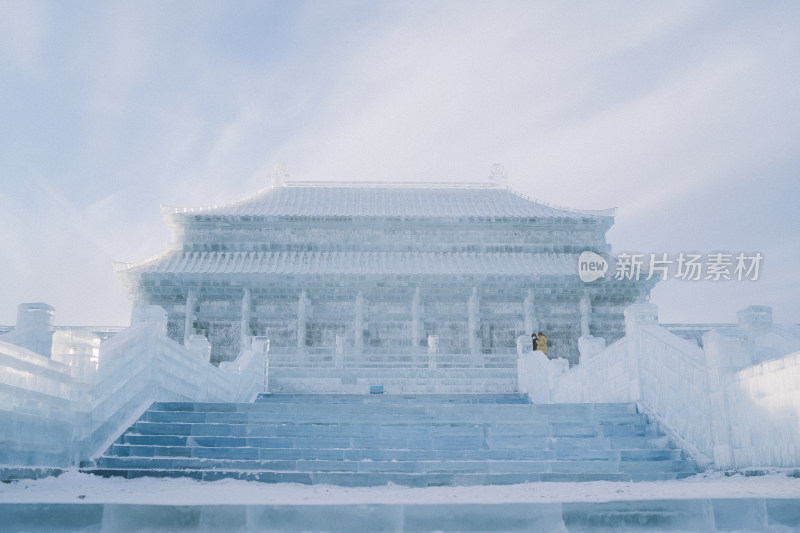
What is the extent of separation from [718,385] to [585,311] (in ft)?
68.4

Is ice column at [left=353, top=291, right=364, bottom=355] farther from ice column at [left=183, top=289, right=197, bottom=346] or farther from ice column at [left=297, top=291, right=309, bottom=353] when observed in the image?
ice column at [left=183, top=289, right=197, bottom=346]

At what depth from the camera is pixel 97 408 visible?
896 cm

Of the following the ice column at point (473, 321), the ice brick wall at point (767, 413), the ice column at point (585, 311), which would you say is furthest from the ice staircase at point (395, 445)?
the ice column at point (585, 311)

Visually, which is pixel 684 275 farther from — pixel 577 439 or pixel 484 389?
pixel 577 439

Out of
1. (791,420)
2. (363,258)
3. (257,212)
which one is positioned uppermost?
(257,212)

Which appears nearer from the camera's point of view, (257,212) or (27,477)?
(27,477)

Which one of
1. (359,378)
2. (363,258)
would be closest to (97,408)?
(359,378)

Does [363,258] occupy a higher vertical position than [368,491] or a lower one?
higher

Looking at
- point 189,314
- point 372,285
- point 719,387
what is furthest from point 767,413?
point 189,314

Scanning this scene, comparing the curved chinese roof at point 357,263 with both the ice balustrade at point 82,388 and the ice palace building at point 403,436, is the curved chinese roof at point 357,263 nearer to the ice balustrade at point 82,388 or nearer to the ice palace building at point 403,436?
the ice palace building at point 403,436

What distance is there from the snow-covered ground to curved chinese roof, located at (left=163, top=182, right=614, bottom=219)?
23.9m

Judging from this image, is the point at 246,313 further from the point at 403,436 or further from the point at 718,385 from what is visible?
the point at 718,385

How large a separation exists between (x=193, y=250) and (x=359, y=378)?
13.8 meters

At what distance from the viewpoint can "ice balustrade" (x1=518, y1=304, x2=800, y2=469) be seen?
25.6 feet
